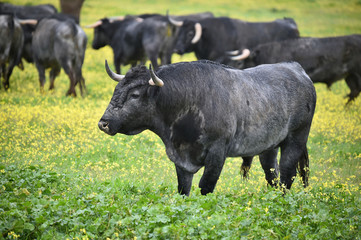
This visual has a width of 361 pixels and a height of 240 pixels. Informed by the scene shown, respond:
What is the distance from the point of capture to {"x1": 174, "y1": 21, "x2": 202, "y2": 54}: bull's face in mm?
18406

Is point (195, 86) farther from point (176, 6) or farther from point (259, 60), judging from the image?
point (176, 6)

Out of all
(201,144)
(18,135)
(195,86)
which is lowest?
(18,135)

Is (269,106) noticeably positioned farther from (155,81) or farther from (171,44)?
(171,44)

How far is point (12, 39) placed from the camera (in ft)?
55.4

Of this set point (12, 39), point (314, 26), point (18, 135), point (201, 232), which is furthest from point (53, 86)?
point (314, 26)

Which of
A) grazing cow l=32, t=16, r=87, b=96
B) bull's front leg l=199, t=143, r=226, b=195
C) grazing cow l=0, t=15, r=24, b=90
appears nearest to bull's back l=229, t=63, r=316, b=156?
bull's front leg l=199, t=143, r=226, b=195

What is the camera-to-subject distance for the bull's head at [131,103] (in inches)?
260

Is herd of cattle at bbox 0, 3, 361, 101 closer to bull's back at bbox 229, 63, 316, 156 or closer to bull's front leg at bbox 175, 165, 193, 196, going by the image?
bull's back at bbox 229, 63, 316, 156

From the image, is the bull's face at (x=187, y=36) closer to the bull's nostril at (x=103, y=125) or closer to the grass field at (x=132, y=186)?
the grass field at (x=132, y=186)

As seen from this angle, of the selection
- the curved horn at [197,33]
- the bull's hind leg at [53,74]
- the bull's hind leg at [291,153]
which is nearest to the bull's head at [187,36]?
the curved horn at [197,33]

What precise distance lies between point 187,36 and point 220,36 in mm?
1215

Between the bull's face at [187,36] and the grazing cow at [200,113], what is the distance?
11.1 m

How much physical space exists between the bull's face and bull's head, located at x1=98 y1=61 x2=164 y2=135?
11895mm

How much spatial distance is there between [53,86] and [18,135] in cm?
635
